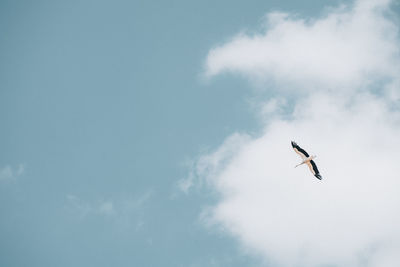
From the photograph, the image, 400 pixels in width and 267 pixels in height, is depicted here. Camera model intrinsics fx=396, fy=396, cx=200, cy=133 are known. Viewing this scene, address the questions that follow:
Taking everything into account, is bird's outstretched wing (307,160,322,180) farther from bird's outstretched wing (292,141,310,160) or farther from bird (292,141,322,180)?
bird's outstretched wing (292,141,310,160)

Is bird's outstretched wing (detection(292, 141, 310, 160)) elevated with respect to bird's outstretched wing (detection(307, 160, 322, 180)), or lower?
elevated

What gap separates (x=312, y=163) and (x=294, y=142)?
545 cm

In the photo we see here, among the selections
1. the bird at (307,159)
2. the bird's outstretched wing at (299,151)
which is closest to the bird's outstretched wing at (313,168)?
the bird at (307,159)

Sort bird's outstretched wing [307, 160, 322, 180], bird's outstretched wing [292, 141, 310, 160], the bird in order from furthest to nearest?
bird's outstretched wing [307, 160, 322, 180]
the bird
bird's outstretched wing [292, 141, 310, 160]

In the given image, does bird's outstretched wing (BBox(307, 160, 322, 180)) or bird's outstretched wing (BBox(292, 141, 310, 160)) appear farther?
bird's outstretched wing (BBox(307, 160, 322, 180))

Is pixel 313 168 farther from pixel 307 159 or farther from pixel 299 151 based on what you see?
pixel 299 151

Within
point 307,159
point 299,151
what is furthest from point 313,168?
point 299,151

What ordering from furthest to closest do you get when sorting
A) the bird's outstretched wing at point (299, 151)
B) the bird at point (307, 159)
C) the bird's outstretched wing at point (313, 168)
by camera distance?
the bird's outstretched wing at point (313, 168) → the bird at point (307, 159) → the bird's outstretched wing at point (299, 151)

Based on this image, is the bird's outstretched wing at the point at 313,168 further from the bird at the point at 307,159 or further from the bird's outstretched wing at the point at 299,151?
the bird's outstretched wing at the point at 299,151

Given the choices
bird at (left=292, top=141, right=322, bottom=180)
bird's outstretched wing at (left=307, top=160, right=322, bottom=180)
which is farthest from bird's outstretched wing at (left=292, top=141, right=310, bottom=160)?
bird's outstretched wing at (left=307, top=160, right=322, bottom=180)

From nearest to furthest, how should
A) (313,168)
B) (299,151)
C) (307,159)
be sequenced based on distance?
(299,151) < (307,159) < (313,168)

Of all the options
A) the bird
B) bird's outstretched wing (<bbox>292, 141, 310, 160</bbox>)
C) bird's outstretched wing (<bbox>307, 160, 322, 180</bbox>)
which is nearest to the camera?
bird's outstretched wing (<bbox>292, 141, 310, 160</bbox>)

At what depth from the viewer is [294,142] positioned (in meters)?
70.6

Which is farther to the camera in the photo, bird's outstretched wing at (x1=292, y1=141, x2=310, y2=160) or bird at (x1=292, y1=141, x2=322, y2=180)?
bird at (x1=292, y1=141, x2=322, y2=180)
